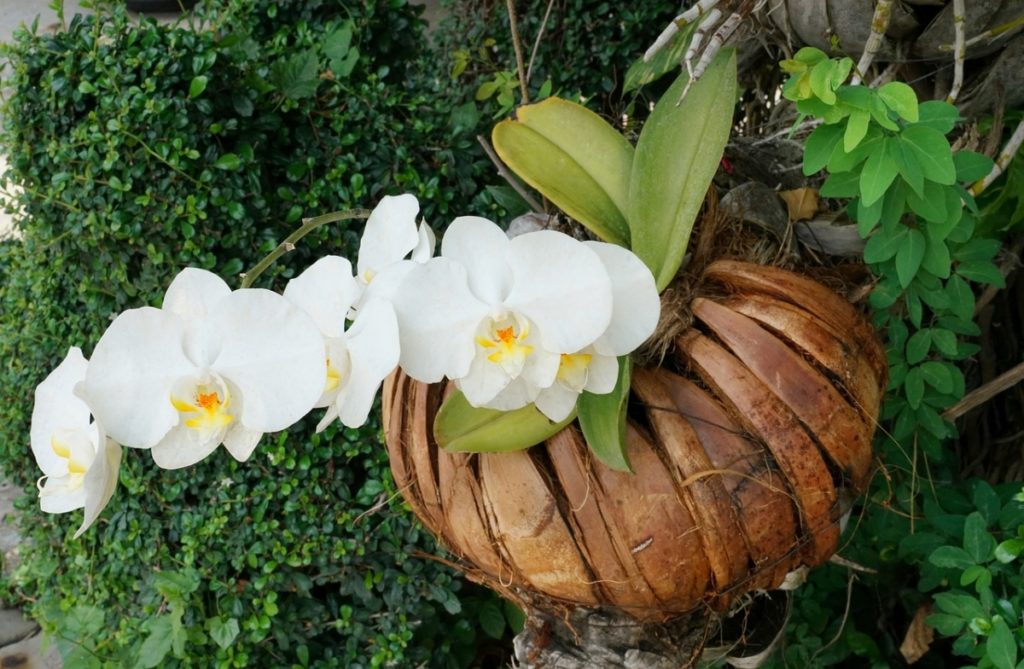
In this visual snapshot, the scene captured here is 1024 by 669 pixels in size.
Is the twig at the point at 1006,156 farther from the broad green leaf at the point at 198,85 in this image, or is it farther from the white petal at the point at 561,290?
the broad green leaf at the point at 198,85

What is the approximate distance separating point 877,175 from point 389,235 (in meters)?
0.39

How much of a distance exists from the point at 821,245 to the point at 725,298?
0.21 metres

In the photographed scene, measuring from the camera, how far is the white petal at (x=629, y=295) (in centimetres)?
59

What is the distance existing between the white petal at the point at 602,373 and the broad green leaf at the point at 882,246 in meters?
0.32

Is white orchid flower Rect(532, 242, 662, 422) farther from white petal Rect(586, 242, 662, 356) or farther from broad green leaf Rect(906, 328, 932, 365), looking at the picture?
broad green leaf Rect(906, 328, 932, 365)

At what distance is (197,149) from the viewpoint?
1.22m

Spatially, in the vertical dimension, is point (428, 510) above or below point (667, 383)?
below

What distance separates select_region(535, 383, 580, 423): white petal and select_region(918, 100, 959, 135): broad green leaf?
37 centimetres

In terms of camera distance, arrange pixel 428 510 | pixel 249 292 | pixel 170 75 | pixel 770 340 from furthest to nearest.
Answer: pixel 170 75
pixel 428 510
pixel 770 340
pixel 249 292

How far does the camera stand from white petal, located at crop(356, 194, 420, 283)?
69cm

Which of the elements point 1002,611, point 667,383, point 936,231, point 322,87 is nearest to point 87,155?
point 322,87

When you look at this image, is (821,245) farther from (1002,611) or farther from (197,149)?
(197,149)

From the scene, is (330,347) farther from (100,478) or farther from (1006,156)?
(1006,156)

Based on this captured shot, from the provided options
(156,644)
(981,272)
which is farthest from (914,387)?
(156,644)
